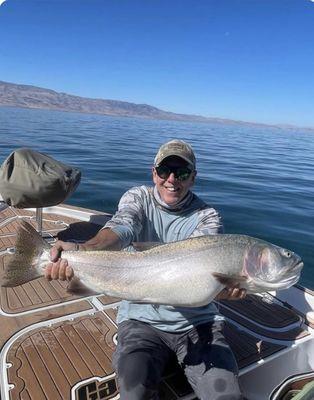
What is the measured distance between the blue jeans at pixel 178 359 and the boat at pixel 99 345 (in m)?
0.34

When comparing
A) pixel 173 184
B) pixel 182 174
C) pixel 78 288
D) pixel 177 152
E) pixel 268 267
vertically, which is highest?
pixel 177 152

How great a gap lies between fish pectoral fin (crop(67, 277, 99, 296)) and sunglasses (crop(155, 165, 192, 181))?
1.41 m

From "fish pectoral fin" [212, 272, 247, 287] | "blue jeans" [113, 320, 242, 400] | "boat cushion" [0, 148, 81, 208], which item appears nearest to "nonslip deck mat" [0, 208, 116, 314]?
"boat cushion" [0, 148, 81, 208]

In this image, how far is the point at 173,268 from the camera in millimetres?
2980

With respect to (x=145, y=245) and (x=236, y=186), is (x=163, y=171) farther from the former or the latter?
(x=236, y=186)

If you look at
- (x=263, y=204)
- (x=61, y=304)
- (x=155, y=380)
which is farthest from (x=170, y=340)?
(x=263, y=204)

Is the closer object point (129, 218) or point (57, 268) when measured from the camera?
point (57, 268)

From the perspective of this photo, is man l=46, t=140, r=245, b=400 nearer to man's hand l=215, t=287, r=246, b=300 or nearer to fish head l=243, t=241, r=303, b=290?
man's hand l=215, t=287, r=246, b=300

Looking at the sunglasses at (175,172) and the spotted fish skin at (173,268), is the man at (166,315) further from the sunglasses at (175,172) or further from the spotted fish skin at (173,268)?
the spotted fish skin at (173,268)

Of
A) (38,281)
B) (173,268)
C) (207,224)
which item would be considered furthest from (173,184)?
(38,281)

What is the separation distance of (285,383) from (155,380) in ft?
5.74

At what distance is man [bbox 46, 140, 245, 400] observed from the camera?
312cm

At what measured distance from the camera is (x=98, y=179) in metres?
14.9

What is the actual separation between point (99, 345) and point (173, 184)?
2.01 m
